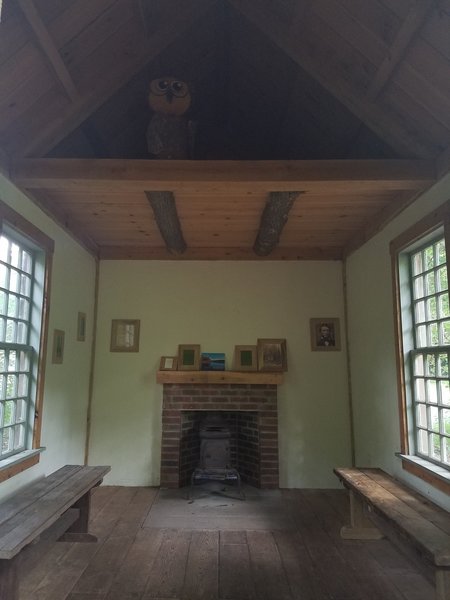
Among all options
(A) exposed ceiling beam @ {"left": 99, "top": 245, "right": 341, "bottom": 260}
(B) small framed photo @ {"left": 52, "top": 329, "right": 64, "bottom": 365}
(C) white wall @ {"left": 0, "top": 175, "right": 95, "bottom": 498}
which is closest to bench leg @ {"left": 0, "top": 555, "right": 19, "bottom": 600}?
(C) white wall @ {"left": 0, "top": 175, "right": 95, "bottom": 498}

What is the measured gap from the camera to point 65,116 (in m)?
2.84

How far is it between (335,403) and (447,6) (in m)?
3.78

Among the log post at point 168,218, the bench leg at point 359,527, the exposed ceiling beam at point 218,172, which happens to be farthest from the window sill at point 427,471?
the log post at point 168,218

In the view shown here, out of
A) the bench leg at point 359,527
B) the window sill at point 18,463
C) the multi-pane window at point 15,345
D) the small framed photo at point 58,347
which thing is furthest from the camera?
Answer: the small framed photo at point 58,347

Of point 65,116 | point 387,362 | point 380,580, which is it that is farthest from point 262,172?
point 380,580

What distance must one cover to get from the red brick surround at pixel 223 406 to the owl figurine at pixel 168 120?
2.62m

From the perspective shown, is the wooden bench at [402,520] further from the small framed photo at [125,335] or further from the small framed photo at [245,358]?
the small framed photo at [125,335]

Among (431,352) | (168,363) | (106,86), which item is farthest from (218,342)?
(106,86)

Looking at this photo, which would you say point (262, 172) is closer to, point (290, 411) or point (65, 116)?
point (65, 116)

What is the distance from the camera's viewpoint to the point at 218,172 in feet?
9.40

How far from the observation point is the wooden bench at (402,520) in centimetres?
197

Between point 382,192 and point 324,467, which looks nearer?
point 382,192

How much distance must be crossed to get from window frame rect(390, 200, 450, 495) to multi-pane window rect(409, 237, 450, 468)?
0.06 metres

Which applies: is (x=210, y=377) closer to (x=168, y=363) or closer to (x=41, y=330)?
(x=168, y=363)
